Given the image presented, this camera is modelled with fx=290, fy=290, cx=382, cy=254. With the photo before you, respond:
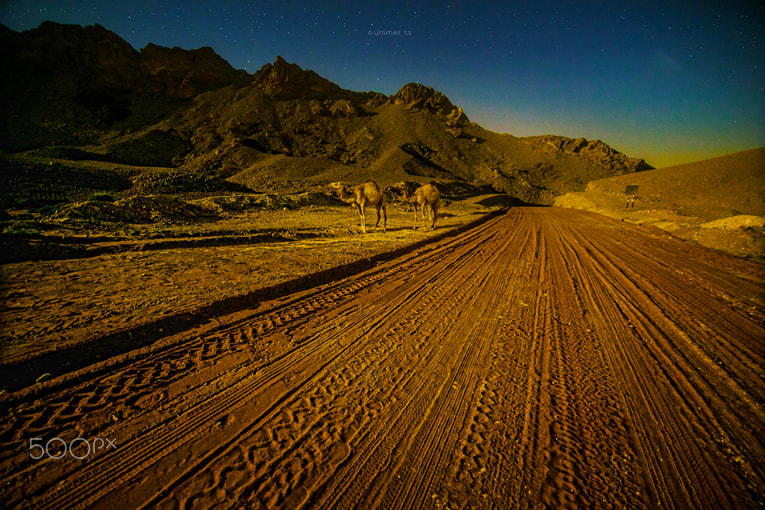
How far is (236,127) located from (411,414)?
70.6 m

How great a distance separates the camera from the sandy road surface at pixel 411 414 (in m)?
2.33

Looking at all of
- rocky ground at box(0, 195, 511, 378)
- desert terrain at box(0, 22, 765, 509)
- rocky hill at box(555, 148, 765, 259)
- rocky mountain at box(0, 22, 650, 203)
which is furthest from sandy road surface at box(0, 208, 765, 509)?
rocky mountain at box(0, 22, 650, 203)

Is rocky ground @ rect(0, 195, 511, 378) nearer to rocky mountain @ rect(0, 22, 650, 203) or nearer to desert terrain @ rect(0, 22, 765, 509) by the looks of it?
desert terrain @ rect(0, 22, 765, 509)

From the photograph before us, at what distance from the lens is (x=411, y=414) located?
123 inches

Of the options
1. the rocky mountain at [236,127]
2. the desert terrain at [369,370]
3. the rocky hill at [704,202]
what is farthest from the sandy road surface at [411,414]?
the rocky mountain at [236,127]

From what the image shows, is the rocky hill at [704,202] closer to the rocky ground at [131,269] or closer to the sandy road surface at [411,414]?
the sandy road surface at [411,414]

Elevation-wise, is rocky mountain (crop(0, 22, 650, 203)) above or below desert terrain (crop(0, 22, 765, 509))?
above

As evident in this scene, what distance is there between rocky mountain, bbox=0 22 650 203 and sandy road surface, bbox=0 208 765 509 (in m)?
36.4

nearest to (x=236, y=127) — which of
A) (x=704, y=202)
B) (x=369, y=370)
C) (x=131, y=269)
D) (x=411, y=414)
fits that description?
(x=131, y=269)

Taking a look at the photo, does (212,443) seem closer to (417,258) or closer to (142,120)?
(417,258)

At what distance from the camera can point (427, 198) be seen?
53.3ft

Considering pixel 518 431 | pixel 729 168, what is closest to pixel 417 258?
pixel 518 431

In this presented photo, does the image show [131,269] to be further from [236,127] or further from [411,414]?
[236,127]

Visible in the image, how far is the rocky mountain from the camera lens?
49.7m
